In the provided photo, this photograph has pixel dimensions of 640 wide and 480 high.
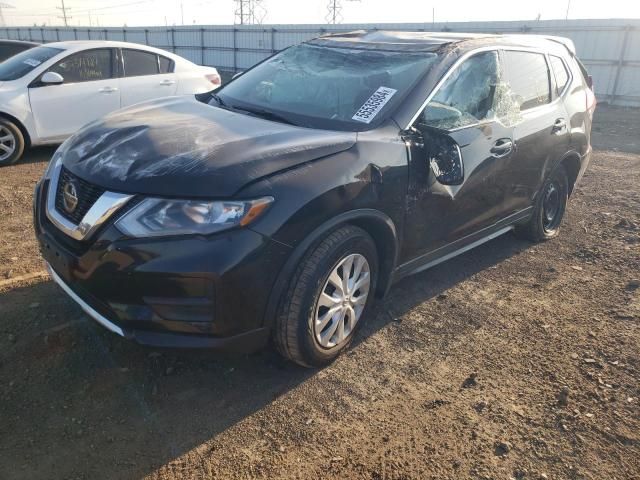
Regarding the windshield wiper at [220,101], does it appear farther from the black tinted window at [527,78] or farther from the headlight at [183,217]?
the black tinted window at [527,78]

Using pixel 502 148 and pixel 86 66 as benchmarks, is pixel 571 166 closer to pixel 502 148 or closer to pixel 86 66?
pixel 502 148

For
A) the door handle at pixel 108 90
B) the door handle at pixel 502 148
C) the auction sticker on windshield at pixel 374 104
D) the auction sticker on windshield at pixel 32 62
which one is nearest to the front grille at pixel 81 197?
the auction sticker on windshield at pixel 374 104

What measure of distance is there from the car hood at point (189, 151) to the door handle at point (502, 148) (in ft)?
4.08

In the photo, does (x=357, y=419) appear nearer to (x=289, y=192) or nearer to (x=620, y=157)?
(x=289, y=192)

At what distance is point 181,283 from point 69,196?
0.84 meters

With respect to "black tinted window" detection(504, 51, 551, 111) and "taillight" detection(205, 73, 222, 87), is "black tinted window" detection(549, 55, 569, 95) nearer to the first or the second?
"black tinted window" detection(504, 51, 551, 111)

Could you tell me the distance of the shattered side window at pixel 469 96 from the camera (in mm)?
3273

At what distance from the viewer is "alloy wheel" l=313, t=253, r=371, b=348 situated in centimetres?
279

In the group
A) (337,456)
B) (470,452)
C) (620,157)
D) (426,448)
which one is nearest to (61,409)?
(337,456)

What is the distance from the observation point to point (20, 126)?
22.1 ft

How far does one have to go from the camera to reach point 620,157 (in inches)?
342

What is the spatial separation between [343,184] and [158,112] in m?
1.42

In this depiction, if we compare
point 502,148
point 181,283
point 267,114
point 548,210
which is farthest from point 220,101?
point 548,210

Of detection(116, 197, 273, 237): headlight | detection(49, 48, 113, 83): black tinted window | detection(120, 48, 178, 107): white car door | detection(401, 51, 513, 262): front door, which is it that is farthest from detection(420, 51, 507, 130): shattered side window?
detection(49, 48, 113, 83): black tinted window
